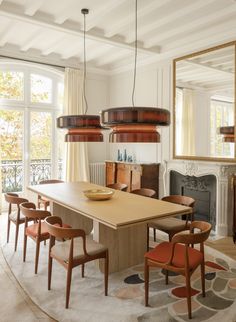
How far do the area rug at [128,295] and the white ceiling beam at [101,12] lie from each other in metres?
3.25

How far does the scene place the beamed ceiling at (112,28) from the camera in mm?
3732

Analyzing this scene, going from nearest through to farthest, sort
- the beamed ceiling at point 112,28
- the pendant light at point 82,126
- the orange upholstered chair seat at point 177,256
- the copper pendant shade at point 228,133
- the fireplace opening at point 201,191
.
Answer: the orange upholstered chair seat at point 177,256
the pendant light at point 82,126
the beamed ceiling at point 112,28
the copper pendant shade at point 228,133
the fireplace opening at point 201,191

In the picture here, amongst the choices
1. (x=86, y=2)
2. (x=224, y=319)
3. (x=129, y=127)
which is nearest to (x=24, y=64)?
(x=86, y=2)

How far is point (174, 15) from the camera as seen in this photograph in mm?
3965

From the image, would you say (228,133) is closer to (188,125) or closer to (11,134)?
(188,125)

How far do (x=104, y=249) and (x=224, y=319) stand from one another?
1.18m

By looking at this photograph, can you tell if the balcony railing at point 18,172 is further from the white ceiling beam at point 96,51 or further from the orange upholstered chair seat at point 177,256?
the orange upholstered chair seat at point 177,256

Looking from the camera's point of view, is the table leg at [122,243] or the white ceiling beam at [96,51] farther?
the white ceiling beam at [96,51]

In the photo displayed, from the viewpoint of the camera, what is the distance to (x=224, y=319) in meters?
2.31

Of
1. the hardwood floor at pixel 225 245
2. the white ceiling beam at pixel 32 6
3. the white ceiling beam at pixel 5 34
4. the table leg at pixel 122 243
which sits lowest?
the hardwood floor at pixel 225 245

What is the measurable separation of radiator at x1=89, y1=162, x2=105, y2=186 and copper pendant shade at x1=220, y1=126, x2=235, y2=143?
10.1 feet

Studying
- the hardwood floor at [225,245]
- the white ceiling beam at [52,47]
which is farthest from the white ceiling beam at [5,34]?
the hardwood floor at [225,245]

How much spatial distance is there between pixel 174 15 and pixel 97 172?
3827 millimetres

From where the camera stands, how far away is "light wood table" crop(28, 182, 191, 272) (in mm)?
2696
